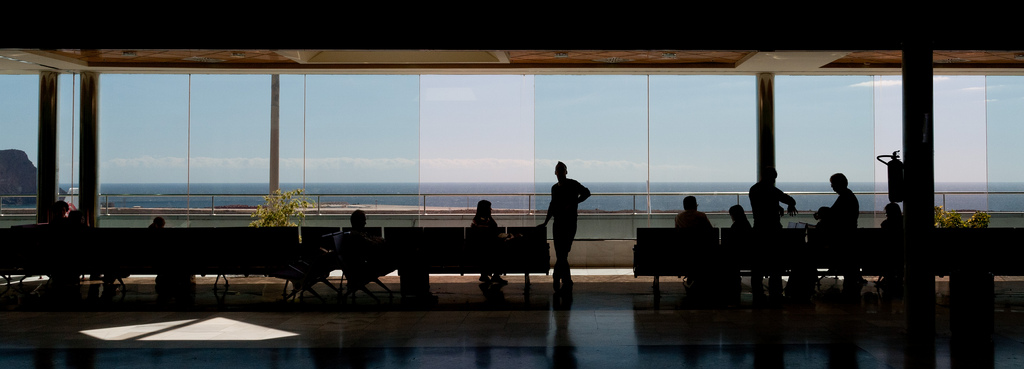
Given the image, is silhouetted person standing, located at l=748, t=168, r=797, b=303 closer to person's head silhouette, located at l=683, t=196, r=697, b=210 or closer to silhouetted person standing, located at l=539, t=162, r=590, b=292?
person's head silhouette, located at l=683, t=196, r=697, b=210

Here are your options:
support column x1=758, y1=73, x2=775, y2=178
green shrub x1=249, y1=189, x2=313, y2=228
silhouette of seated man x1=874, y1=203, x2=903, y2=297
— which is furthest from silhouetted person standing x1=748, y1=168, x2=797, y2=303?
green shrub x1=249, y1=189, x2=313, y2=228

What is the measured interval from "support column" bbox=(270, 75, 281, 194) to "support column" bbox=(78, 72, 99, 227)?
2.54 m

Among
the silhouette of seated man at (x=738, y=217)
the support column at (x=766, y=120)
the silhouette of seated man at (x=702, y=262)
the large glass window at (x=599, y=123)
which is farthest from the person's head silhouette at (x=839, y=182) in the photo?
the large glass window at (x=599, y=123)

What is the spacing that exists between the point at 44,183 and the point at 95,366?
7.97m

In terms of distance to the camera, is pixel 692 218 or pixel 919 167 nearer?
pixel 919 167

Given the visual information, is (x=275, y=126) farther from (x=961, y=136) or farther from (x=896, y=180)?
(x=961, y=136)

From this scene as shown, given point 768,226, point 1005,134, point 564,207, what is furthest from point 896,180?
point 1005,134

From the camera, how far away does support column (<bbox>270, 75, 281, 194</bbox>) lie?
11.5 m

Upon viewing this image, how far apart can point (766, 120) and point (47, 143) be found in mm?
10706

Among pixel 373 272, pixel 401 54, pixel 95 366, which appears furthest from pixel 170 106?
pixel 95 366

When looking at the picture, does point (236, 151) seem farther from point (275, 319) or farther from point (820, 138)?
point (275, 319)

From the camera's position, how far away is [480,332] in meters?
5.82

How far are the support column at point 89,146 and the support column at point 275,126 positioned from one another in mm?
2537
